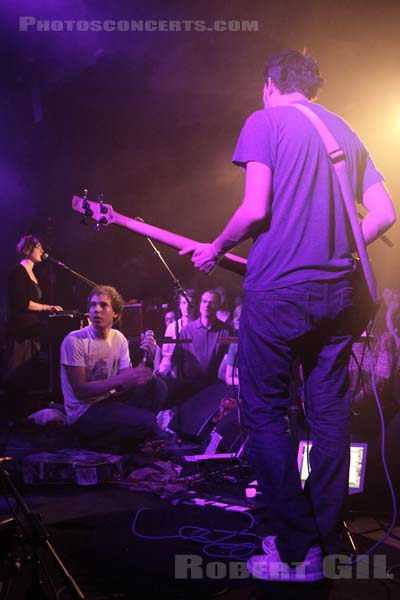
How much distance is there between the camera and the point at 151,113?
29.4ft

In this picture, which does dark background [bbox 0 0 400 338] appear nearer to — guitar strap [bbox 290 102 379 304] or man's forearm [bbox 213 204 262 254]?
guitar strap [bbox 290 102 379 304]

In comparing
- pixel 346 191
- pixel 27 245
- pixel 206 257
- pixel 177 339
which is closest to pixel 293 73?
pixel 346 191

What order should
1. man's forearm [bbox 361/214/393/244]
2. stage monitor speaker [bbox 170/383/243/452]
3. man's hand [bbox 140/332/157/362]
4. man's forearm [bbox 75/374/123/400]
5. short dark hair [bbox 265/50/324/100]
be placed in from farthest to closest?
man's hand [bbox 140/332/157/362]
stage monitor speaker [bbox 170/383/243/452]
man's forearm [bbox 75/374/123/400]
short dark hair [bbox 265/50/324/100]
man's forearm [bbox 361/214/393/244]

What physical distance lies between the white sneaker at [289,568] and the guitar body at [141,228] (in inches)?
50.0

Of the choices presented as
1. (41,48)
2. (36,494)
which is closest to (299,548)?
(36,494)

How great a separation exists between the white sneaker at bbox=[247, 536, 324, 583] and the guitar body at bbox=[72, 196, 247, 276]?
127cm

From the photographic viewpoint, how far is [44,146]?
943cm

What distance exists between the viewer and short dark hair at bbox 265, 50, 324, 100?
2.39 m

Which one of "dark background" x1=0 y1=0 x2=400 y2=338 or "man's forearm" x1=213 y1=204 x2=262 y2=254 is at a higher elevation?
"dark background" x1=0 y1=0 x2=400 y2=338

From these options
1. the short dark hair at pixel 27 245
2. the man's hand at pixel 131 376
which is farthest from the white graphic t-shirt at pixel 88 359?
the short dark hair at pixel 27 245

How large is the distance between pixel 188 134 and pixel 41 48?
321 cm

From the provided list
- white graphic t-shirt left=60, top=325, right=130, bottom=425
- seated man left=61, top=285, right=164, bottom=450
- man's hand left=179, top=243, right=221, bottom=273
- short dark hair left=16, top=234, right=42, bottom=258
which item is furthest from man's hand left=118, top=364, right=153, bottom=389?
short dark hair left=16, top=234, right=42, bottom=258

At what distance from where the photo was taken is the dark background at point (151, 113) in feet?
19.9

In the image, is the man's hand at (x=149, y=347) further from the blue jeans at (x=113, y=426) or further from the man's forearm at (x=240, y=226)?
the man's forearm at (x=240, y=226)
